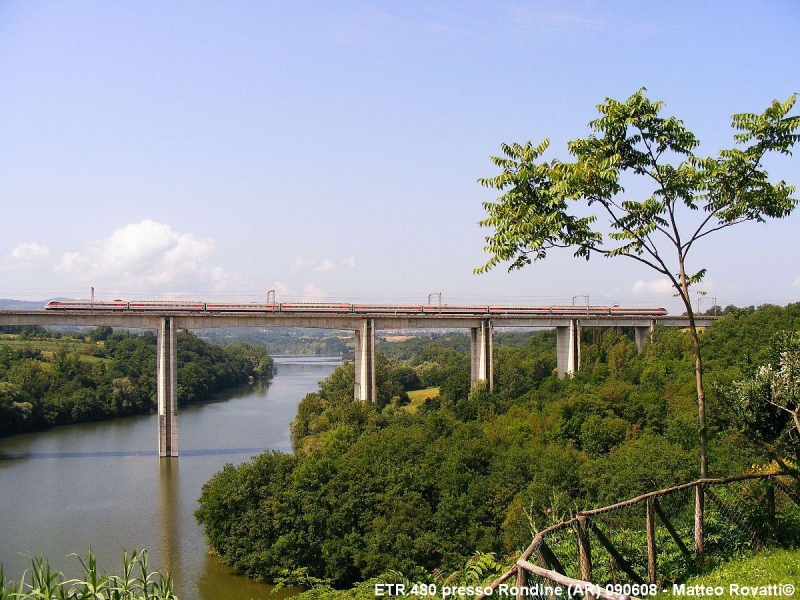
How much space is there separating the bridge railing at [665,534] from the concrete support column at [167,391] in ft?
85.7

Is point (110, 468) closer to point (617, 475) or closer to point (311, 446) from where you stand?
point (311, 446)

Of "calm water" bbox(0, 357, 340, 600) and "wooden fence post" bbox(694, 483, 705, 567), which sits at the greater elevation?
"wooden fence post" bbox(694, 483, 705, 567)

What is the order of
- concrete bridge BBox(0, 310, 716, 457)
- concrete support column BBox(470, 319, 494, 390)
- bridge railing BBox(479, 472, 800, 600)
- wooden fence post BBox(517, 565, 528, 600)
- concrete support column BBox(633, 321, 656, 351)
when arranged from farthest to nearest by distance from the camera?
concrete support column BBox(633, 321, 656, 351) → concrete support column BBox(470, 319, 494, 390) → concrete bridge BBox(0, 310, 716, 457) → bridge railing BBox(479, 472, 800, 600) → wooden fence post BBox(517, 565, 528, 600)

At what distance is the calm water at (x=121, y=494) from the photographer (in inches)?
715

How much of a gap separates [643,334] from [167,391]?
27394 mm

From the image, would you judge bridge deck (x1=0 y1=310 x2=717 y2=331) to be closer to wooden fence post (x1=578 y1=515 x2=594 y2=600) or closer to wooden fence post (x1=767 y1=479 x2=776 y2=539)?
wooden fence post (x1=767 y1=479 x2=776 y2=539)

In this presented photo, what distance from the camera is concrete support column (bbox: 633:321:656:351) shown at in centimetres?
4253

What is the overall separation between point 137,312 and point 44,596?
26.9 meters

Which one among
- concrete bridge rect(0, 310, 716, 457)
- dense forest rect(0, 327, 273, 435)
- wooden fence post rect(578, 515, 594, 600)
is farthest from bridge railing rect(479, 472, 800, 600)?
dense forest rect(0, 327, 273, 435)

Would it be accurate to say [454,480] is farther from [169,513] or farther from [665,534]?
[665,534]

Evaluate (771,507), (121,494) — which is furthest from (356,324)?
(771,507)

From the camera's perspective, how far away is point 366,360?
35.7 metres

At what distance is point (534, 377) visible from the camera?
43.6 metres

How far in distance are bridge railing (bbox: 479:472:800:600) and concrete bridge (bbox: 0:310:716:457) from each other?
26.7m
